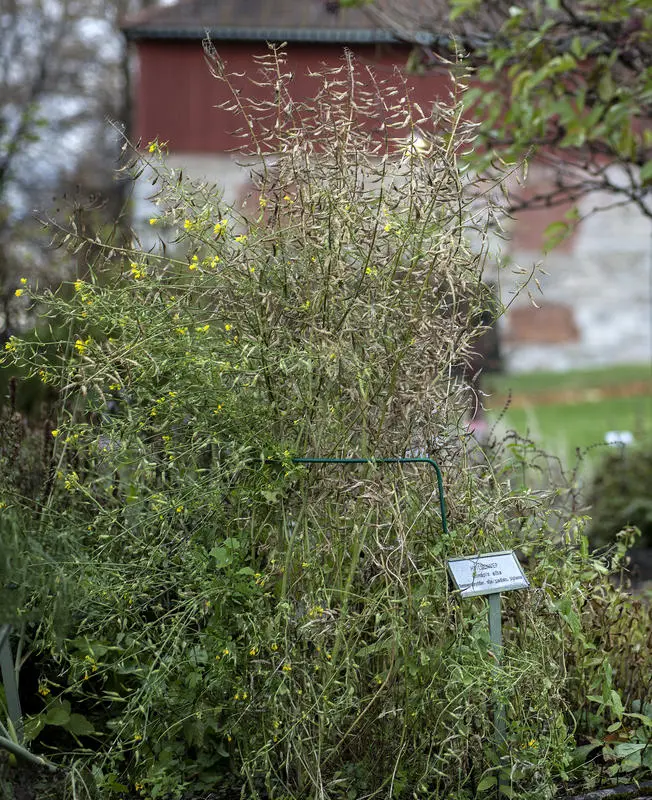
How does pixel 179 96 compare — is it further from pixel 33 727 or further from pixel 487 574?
pixel 487 574

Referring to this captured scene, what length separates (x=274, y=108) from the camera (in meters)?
3.06

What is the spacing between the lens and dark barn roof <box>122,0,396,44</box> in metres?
14.8

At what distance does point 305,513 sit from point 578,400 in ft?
46.2

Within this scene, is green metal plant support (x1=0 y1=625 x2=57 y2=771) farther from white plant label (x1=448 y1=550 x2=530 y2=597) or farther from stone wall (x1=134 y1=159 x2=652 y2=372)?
stone wall (x1=134 y1=159 x2=652 y2=372)

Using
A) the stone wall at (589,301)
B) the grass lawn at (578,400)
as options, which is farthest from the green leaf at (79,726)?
the stone wall at (589,301)

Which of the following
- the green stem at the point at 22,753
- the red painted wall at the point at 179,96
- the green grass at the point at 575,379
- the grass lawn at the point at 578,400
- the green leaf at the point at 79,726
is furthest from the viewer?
the green grass at the point at 575,379

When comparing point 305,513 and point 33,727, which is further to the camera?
point 33,727

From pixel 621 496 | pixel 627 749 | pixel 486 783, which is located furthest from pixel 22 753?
pixel 621 496

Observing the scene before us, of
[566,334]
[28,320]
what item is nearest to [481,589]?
[28,320]

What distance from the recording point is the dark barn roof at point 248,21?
14.8 metres

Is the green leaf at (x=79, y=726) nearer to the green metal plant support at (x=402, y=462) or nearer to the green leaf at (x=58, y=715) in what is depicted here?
the green leaf at (x=58, y=715)

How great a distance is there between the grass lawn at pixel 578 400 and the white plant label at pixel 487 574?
7.58m

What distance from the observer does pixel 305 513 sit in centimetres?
289

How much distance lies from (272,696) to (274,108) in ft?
5.17
